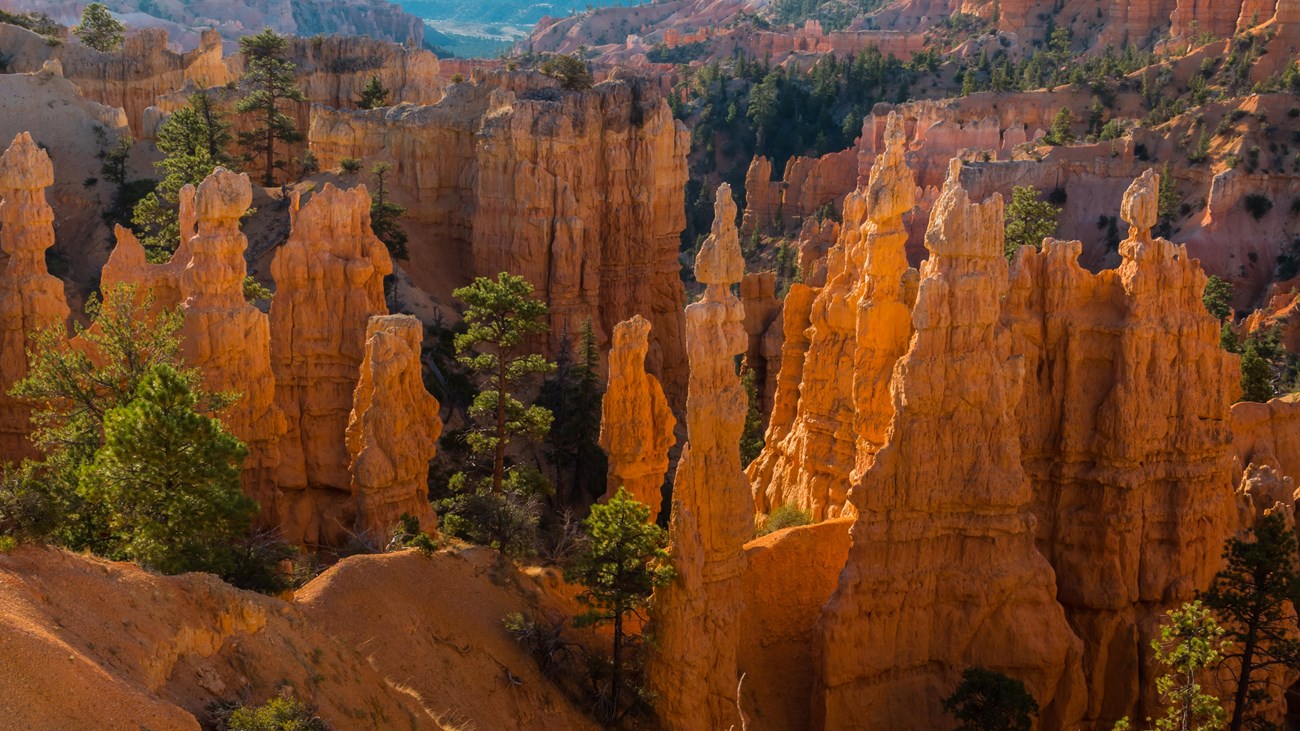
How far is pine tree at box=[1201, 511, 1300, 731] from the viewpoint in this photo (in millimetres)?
28719

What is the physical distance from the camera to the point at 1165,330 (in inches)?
1225

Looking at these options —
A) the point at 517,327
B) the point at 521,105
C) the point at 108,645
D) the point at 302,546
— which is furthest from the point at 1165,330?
the point at 521,105

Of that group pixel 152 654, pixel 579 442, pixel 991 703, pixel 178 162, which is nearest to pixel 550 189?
pixel 579 442

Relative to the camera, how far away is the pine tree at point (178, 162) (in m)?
46.6

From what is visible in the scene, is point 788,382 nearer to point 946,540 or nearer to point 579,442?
point 579,442

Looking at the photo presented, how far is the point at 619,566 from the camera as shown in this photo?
90.4ft

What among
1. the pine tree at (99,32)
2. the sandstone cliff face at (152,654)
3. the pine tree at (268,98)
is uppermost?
the pine tree at (99,32)

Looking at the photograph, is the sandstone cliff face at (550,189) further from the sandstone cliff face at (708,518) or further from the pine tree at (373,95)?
the sandstone cliff face at (708,518)

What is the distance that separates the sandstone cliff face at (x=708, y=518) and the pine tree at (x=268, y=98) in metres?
37.1

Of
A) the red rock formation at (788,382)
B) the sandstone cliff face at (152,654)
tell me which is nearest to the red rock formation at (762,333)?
the red rock formation at (788,382)

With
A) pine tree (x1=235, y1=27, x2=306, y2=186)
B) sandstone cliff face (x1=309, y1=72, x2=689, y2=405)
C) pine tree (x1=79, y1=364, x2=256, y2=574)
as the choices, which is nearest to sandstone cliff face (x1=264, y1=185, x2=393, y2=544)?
pine tree (x1=79, y1=364, x2=256, y2=574)

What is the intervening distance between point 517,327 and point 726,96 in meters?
106

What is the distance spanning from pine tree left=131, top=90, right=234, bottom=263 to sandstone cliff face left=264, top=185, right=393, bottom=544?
9244mm

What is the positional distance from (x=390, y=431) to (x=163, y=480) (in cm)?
693
